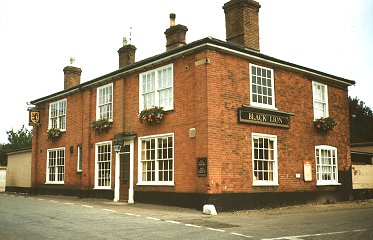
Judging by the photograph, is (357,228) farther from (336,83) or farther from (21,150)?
(21,150)

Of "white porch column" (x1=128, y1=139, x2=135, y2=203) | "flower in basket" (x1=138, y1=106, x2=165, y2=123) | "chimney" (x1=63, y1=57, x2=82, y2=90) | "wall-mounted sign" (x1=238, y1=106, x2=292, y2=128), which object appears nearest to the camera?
"wall-mounted sign" (x1=238, y1=106, x2=292, y2=128)

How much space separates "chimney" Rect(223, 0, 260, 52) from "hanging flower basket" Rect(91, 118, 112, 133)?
7.16 meters

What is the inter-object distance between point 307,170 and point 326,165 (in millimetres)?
1901

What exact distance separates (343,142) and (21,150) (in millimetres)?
22419

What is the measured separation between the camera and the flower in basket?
55.3ft

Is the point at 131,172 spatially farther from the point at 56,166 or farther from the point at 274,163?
the point at 56,166

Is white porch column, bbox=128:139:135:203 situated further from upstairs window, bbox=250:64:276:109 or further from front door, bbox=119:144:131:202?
upstairs window, bbox=250:64:276:109

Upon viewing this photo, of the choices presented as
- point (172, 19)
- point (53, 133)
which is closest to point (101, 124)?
point (53, 133)

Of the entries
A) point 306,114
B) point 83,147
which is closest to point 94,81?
point 83,147

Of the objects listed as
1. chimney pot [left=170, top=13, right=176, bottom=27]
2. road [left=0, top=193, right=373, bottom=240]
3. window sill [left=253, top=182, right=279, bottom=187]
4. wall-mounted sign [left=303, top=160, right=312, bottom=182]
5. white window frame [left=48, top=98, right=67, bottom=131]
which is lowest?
road [left=0, top=193, right=373, bottom=240]

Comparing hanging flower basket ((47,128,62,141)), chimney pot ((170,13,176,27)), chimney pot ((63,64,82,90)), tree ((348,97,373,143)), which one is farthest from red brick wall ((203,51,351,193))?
tree ((348,97,373,143))

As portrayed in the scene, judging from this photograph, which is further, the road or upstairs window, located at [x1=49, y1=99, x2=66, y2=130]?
upstairs window, located at [x1=49, y1=99, x2=66, y2=130]

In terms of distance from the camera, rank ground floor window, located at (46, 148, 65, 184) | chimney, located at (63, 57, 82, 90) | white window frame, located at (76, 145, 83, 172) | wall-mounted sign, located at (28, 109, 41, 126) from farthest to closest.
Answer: chimney, located at (63, 57, 82, 90) < wall-mounted sign, located at (28, 109, 41, 126) < ground floor window, located at (46, 148, 65, 184) < white window frame, located at (76, 145, 83, 172)

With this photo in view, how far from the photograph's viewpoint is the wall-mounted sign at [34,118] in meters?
25.8
